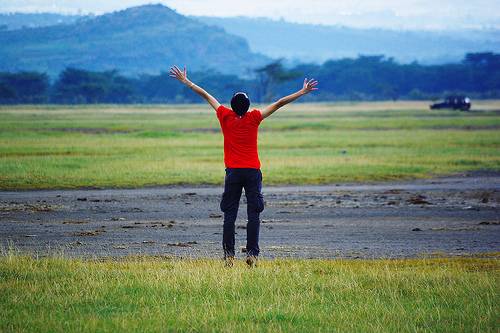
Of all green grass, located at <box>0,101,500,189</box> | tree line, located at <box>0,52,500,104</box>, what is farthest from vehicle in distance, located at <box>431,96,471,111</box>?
tree line, located at <box>0,52,500,104</box>

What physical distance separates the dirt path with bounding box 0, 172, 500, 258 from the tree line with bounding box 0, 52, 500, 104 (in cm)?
9113

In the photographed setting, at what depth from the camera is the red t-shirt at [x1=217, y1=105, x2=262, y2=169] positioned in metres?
6.35

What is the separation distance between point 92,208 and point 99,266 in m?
6.13

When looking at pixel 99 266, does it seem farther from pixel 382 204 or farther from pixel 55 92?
pixel 55 92

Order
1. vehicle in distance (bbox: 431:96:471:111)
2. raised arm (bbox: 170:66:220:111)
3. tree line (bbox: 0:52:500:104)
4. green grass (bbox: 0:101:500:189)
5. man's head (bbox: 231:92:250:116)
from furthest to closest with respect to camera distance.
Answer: tree line (bbox: 0:52:500:104) < vehicle in distance (bbox: 431:96:471:111) < green grass (bbox: 0:101:500:189) < raised arm (bbox: 170:66:220:111) < man's head (bbox: 231:92:250:116)

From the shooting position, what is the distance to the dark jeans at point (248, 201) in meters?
6.37

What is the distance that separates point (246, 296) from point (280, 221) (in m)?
5.48

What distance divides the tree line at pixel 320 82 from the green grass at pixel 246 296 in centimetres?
9931

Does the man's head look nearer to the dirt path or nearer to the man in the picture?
the man

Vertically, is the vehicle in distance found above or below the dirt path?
above

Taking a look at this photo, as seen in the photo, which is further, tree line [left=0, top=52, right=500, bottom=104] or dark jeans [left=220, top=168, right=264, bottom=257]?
tree line [left=0, top=52, right=500, bottom=104]

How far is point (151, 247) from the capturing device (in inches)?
334

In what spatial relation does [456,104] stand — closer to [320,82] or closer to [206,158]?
[206,158]

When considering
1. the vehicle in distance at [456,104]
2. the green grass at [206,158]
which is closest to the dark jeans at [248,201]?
the green grass at [206,158]
